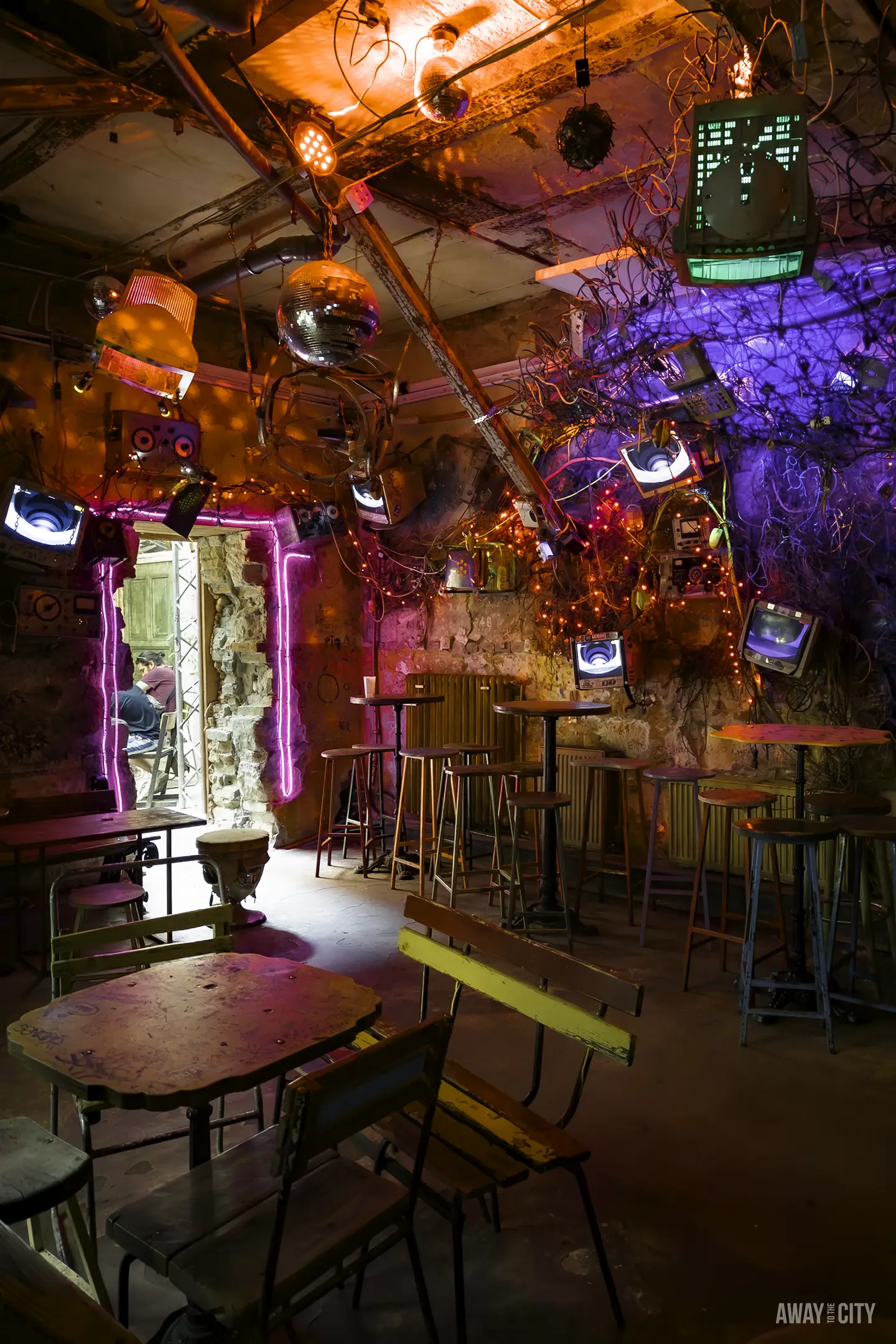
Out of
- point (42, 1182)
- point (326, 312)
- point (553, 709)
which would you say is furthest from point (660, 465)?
point (42, 1182)

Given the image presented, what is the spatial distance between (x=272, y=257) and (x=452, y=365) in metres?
1.09

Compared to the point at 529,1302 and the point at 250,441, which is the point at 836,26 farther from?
the point at 250,441

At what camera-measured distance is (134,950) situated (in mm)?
2420

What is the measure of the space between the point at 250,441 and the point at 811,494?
12.5 feet

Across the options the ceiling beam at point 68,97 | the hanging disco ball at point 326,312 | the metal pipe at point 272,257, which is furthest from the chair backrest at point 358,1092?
the metal pipe at point 272,257

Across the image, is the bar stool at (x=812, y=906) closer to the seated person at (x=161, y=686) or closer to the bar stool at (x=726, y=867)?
the bar stool at (x=726, y=867)

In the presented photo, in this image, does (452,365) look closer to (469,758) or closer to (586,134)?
(586,134)

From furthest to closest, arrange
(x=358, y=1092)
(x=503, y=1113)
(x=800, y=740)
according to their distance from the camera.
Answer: (x=800, y=740) < (x=503, y=1113) < (x=358, y=1092)

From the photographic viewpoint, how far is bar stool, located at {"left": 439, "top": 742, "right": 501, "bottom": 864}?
5.25 metres

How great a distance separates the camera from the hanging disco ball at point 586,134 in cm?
325

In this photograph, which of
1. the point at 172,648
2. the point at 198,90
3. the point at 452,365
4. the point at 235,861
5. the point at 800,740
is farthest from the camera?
the point at 172,648

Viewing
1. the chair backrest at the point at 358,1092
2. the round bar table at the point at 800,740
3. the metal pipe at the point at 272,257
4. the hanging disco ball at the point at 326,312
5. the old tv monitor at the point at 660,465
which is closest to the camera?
the chair backrest at the point at 358,1092

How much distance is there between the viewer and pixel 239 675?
6867 millimetres

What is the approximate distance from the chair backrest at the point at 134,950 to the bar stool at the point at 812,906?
1976 millimetres
